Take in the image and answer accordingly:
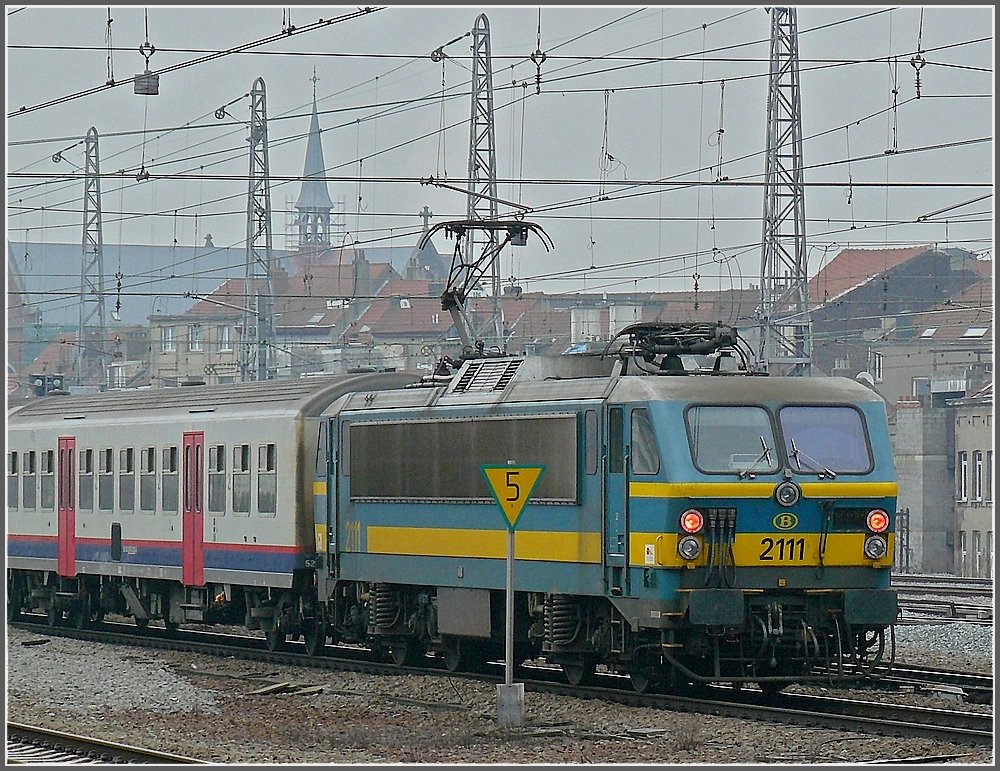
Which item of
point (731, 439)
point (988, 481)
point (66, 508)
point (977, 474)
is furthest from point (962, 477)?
point (731, 439)

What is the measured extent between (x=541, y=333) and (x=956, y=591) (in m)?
52.3

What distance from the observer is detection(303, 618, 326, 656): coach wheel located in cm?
2311

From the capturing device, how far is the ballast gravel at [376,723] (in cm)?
1439

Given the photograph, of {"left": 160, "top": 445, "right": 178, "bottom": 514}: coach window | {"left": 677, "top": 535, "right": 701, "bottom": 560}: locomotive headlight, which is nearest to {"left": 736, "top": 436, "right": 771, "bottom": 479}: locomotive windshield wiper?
{"left": 677, "top": 535, "right": 701, "bottom": 560}: locomotive headlight

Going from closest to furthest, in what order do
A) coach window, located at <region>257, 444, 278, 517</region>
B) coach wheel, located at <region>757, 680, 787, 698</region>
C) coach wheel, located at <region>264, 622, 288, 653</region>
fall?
coach wheel, located at <region>757, 680, 787, 698</region>
coach window, located at <region>257, 444, 278, 517</region>
coach wheel, located at <region>264, 622, 288, 653</region>

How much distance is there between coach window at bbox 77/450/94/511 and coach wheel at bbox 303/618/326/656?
19.5 ft

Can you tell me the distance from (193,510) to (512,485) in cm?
1007

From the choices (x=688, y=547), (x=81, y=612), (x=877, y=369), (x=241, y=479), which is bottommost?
(x=81, y=612)

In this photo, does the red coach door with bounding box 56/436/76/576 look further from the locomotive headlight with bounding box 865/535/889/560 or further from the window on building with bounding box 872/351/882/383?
the window on building with bounding box 872/351/882/383

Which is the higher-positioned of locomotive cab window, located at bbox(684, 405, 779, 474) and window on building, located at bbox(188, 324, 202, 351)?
window on building, located at bbox(188, 324, 202, 351)

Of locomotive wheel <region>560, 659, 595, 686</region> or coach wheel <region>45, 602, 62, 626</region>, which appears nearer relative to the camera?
locomotive wheel <region>560, 659, 595, 686</region>

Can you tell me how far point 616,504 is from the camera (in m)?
17.2

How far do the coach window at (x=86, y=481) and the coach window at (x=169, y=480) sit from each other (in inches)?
87.7

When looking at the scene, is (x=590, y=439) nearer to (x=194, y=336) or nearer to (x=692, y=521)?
(x=692, y=521)
